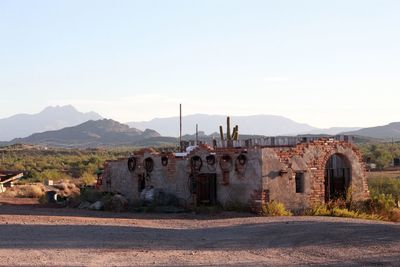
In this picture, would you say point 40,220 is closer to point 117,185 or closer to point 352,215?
point 117,185

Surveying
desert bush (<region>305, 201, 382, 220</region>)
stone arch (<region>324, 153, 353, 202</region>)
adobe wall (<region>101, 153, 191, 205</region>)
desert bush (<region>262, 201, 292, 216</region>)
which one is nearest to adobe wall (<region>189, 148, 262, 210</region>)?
desert bush (<region>262, 201, 292, 216</region>)

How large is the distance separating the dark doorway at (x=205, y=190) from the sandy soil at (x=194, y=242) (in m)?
3.05

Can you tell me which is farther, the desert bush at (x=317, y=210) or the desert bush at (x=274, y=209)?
the desert bush at (x=317, y=210)

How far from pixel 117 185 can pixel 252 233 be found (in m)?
13.4

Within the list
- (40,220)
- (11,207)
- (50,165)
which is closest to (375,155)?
(50,165)

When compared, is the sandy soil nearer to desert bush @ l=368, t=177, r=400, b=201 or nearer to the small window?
the small window

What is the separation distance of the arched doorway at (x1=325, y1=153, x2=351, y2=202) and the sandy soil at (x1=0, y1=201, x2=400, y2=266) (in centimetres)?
491

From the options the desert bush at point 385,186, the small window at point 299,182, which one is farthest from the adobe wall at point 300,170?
the desert bush at point 385,186

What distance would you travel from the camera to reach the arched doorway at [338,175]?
2655 cm

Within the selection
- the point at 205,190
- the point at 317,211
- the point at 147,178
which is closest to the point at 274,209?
the point at 317,211

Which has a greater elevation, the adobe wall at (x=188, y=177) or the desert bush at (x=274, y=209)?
the adobe wall at (x=188, y=177)

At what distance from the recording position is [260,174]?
79.2 feet

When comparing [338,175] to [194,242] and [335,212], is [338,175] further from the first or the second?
[194,242]

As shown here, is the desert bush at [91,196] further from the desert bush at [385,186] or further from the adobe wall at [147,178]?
the desert bush at [385,186]
